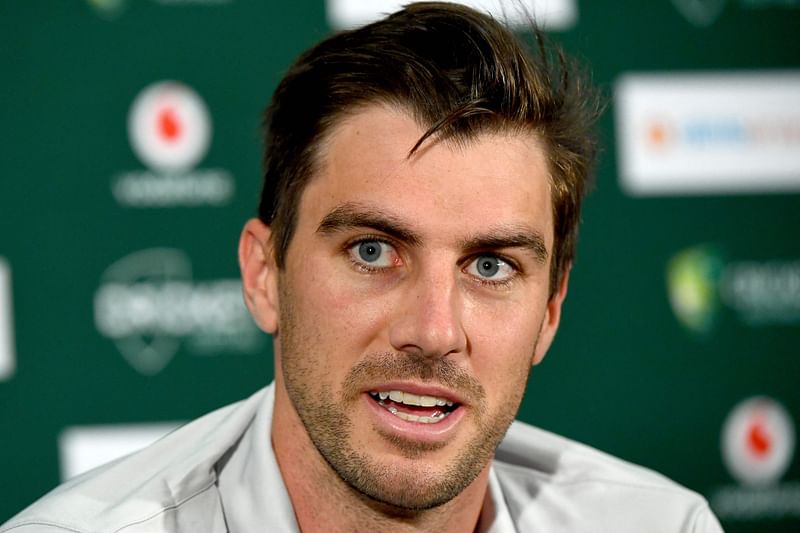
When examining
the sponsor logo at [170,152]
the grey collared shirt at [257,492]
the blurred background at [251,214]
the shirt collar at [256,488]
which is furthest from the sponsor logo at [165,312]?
the shirt collar at [256,488]

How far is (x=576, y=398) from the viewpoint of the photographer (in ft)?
10.0

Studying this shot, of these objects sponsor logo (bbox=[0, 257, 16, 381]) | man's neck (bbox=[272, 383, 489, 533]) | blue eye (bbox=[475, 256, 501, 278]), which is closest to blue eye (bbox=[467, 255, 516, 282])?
blue eye (bbox=[475, 256, 501, 278])

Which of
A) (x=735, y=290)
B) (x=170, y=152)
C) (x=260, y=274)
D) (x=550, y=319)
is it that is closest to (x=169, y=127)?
(x=170, y=152)

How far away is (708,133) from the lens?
3109mm

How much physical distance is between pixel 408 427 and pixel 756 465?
185 centimetres

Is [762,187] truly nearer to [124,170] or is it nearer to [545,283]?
[545,283]

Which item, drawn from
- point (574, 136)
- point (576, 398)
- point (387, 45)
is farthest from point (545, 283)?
point (576, 398)

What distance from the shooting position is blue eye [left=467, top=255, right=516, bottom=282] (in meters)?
1.69

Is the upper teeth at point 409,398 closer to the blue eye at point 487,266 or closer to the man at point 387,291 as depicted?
the man at point 387,291

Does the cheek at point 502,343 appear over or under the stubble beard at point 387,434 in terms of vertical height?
over

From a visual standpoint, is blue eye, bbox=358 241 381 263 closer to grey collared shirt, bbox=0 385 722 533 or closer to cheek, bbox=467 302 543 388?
cheek, bbox=467 302 543 388

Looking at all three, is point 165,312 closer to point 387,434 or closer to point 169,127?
point 169,127

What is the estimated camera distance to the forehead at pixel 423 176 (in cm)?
163

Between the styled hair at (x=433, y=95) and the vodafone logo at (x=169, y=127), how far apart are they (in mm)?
986
